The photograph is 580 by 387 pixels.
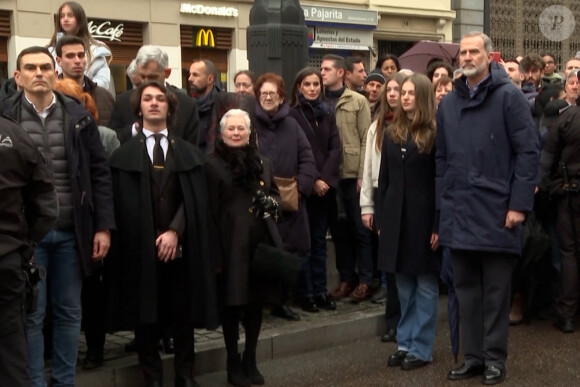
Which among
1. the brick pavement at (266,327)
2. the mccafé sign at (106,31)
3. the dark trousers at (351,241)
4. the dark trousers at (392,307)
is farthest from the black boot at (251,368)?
the mccafé sign at (106,31)

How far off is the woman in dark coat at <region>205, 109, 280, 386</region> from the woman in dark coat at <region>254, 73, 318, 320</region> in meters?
1.09

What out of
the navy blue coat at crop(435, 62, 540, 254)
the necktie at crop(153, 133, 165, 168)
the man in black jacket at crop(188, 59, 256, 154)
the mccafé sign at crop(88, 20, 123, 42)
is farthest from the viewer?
the mccafé sign at crop(88, 20, 123, 42)

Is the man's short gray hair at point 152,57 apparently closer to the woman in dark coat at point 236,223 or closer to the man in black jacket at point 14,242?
the woman in dark coat at point 236,223

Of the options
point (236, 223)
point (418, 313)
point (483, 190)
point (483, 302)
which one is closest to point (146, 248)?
point (236, 223)

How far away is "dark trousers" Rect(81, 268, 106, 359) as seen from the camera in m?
6.70

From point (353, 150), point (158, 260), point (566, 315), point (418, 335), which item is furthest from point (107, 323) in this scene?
point (566, 315)

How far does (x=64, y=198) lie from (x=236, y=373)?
1.71 meters

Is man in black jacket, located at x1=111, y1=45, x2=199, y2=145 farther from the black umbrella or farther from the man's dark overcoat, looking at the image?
the black umbrella

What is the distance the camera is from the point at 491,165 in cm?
654

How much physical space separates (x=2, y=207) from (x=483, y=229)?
3130mm

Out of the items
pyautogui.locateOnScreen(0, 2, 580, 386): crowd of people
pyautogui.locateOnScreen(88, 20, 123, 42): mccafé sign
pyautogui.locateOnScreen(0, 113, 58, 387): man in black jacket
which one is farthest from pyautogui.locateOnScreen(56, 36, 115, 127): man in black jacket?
pyautogui.locateOnScreen(88, 20, 123, 42): mccafé sign

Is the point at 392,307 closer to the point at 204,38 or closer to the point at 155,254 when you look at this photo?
the point at 155,254

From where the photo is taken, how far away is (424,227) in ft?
23.3

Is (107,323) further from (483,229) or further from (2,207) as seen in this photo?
(483,229)
